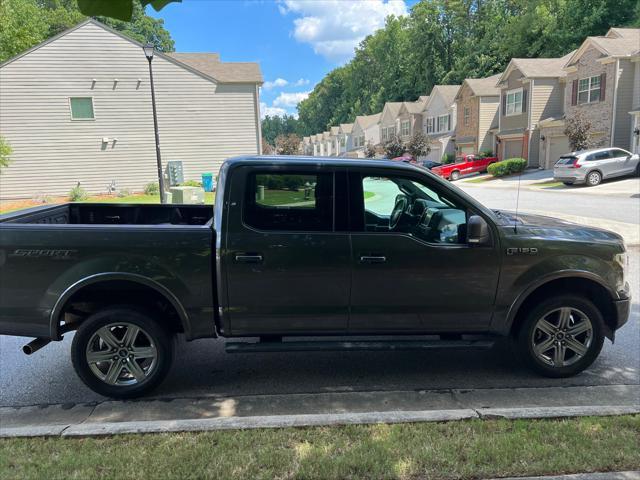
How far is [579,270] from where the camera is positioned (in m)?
3.87

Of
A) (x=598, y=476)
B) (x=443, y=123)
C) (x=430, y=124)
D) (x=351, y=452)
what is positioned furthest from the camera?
(x=430, y=124)

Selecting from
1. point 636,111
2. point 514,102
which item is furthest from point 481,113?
point 636,111

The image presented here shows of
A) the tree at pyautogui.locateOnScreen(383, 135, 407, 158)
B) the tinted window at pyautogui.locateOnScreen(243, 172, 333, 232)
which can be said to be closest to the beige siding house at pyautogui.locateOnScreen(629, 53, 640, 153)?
the tree at pyautogui.locateOnScreen(383, 135, 407, 158)

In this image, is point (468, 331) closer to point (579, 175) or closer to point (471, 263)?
point (471, 263)

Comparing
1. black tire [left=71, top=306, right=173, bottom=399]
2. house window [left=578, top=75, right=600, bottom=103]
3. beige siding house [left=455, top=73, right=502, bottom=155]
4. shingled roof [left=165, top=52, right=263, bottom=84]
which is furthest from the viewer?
beige siding house [left=455, top=73, right=502, bottom=155]

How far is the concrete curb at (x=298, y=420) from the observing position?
3109 millimetres

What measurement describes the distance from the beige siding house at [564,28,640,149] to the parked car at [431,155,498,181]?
7.32 m

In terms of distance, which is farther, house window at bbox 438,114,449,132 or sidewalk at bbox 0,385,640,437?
house window at bbox 438,114,449,132

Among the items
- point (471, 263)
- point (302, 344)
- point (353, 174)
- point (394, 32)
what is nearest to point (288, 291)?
point (302, 344)

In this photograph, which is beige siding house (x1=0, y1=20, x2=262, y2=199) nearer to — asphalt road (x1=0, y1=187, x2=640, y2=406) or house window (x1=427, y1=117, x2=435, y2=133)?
asphalt road (x1=0, y1=187, x2=640, y2=406)

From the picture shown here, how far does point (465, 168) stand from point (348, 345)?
33.5 meters

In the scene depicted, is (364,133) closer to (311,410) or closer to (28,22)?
(28,22)

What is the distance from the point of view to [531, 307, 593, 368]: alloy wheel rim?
3.99 m

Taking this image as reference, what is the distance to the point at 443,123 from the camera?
47531 millimetres
